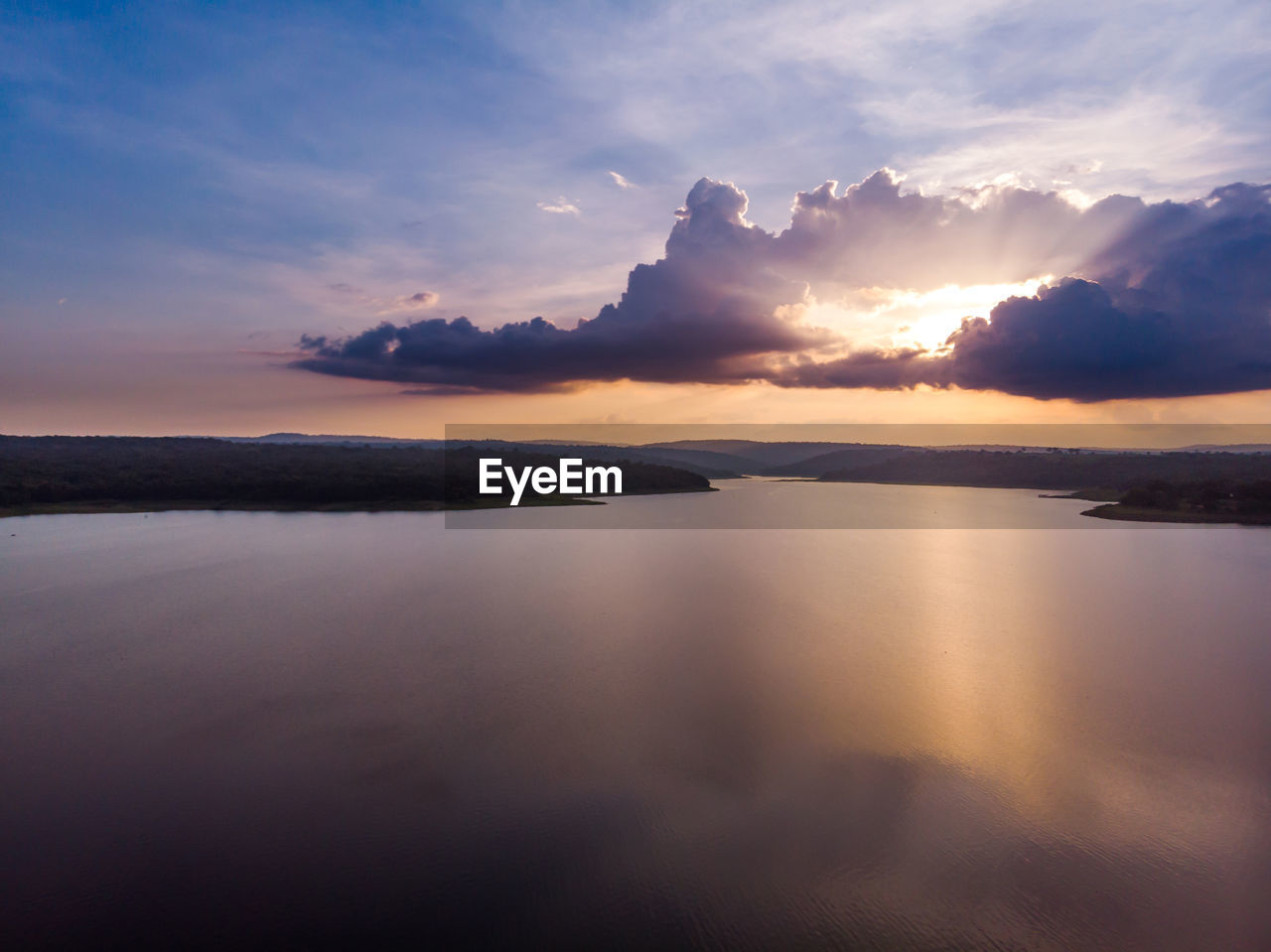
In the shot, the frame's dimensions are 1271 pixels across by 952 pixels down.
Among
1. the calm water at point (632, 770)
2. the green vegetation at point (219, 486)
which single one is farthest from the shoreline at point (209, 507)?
the calm water at point (632, 770)

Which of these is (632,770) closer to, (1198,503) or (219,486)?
(219,486)

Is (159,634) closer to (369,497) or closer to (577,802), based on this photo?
(577,802)

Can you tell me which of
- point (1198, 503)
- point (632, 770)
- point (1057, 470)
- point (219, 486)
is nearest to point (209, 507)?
point (219, 486)

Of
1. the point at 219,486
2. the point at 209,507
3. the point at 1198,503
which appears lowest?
the point at 209,507

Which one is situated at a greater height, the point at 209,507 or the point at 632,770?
the point at 632,770

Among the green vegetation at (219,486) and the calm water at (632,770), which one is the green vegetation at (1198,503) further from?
the green vegetation at (219,486)

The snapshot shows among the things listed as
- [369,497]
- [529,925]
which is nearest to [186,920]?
[529,925]

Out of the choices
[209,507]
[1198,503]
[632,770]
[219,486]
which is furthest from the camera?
[219,486]

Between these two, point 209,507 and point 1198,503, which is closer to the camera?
point 1198,503

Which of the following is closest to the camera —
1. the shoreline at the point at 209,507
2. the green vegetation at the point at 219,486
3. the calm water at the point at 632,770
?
the calm water at the point at 632,770

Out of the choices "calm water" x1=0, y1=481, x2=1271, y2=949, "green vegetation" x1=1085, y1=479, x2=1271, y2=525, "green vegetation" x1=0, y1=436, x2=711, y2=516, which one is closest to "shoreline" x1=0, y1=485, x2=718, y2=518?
"green vegetation" x1=0, y1=436, x2=711, y2=516
